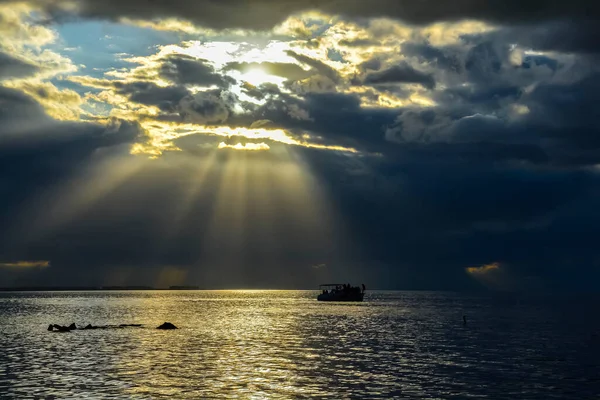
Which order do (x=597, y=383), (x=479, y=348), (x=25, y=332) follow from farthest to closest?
(x=25, y=332) < (x=479, y=348) < (x=597, y=383)

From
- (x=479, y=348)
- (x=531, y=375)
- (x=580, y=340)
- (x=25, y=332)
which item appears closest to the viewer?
(x=531, y=375)

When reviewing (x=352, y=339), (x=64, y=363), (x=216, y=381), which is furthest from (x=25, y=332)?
(x=216, y=381)

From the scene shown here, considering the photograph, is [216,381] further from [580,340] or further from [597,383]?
[580,340]

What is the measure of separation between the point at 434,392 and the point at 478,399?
12.7ft

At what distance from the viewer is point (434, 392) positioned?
5006 centimetres

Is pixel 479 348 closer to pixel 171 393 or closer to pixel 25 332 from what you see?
pixel 171 393

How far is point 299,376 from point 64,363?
27073 mm

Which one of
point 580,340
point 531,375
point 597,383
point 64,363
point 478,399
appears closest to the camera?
point 478,399

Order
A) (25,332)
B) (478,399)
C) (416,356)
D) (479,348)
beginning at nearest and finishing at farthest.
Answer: (478,399) → (416,356) → (479,348) → (25,332)

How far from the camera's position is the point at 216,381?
181 ft

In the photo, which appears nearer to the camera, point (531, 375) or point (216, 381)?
point (216, 381)

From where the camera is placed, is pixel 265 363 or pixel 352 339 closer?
pixel 265 363

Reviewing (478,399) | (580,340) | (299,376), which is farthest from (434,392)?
(580,340)

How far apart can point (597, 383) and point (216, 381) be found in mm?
34275
